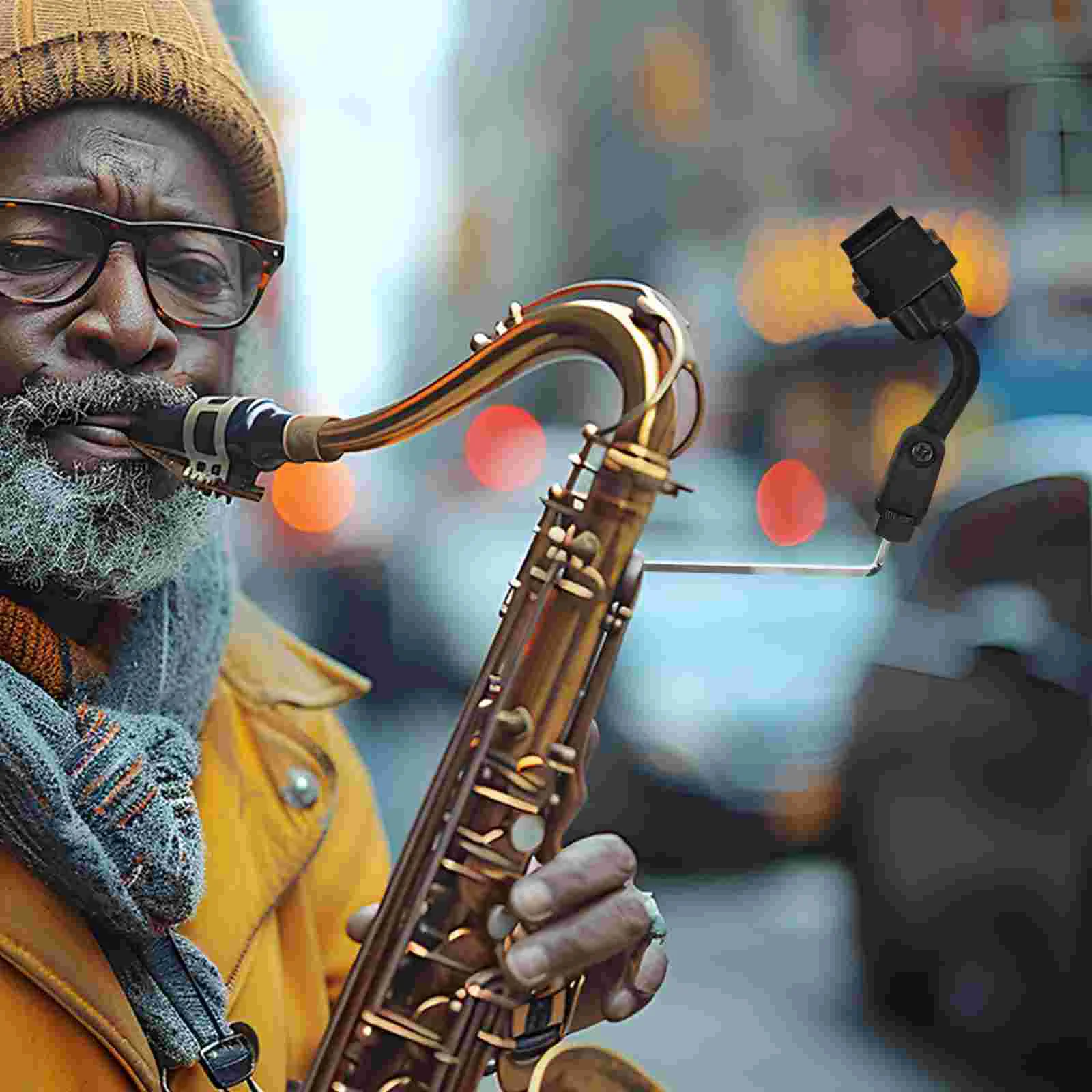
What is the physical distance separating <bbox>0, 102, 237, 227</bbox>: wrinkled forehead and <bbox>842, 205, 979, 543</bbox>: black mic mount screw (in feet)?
2.31

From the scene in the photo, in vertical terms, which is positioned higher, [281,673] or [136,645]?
[281,673]

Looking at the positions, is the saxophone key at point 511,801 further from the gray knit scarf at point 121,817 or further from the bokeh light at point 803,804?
the bokeh light at point 803,804

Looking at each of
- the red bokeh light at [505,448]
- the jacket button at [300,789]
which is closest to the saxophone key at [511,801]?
the jacket button at [300,789]

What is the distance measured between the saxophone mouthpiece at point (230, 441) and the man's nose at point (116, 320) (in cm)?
7

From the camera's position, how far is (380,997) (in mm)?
1182

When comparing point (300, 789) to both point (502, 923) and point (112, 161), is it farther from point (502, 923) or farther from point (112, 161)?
point (112, 161)

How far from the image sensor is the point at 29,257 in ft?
4.51

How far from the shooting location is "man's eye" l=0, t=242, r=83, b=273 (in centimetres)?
137

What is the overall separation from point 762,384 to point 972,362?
230cm

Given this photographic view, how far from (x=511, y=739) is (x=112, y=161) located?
0.72 metres

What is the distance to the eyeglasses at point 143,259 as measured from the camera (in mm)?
1373

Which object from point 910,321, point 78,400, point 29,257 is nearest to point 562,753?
point 910,321

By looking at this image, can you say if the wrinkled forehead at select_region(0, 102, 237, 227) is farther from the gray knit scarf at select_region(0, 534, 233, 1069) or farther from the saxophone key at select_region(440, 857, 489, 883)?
the saxophone key at select_region(440, 857, 489, 883)

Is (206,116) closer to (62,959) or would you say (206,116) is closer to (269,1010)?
(62,959)
